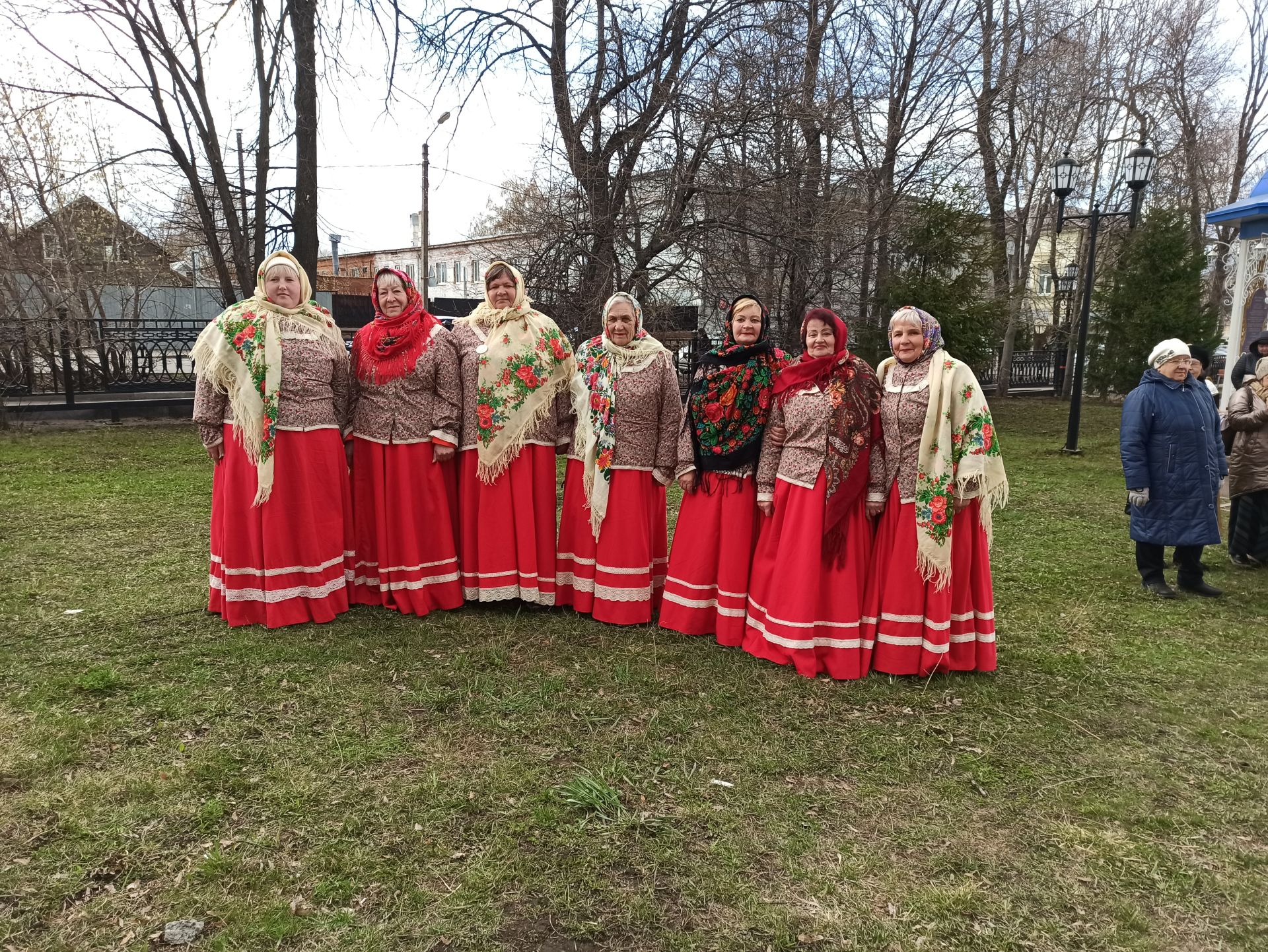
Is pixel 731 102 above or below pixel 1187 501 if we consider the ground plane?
above

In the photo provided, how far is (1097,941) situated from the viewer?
2.17 metres

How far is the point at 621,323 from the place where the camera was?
4.36 metres

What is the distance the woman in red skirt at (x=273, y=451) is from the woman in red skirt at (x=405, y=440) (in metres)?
0.18

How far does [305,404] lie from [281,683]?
148 centimetres

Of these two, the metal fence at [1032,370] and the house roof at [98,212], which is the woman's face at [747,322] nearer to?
the house roof at [98,212]

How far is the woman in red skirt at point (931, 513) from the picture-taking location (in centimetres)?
367

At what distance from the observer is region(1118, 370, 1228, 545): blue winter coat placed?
5.00 m

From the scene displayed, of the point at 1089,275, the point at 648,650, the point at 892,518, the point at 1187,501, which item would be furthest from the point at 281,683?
the point at 1089,275

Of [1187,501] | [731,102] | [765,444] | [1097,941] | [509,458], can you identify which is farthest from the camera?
[731,102]

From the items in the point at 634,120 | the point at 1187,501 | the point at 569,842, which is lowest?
the point at 569,842

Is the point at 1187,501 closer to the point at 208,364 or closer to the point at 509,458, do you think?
the point at 509,458

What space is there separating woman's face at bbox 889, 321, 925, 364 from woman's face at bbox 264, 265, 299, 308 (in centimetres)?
312

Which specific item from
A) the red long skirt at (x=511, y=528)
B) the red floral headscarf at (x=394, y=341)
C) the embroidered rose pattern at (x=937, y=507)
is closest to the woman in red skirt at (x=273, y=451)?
the red floral headscarf at (x=394, y=341)

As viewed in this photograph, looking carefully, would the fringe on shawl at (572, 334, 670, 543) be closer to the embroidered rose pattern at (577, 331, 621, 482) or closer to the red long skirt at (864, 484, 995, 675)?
the embroidered rose pattern at (577, 331, 621, 482)
